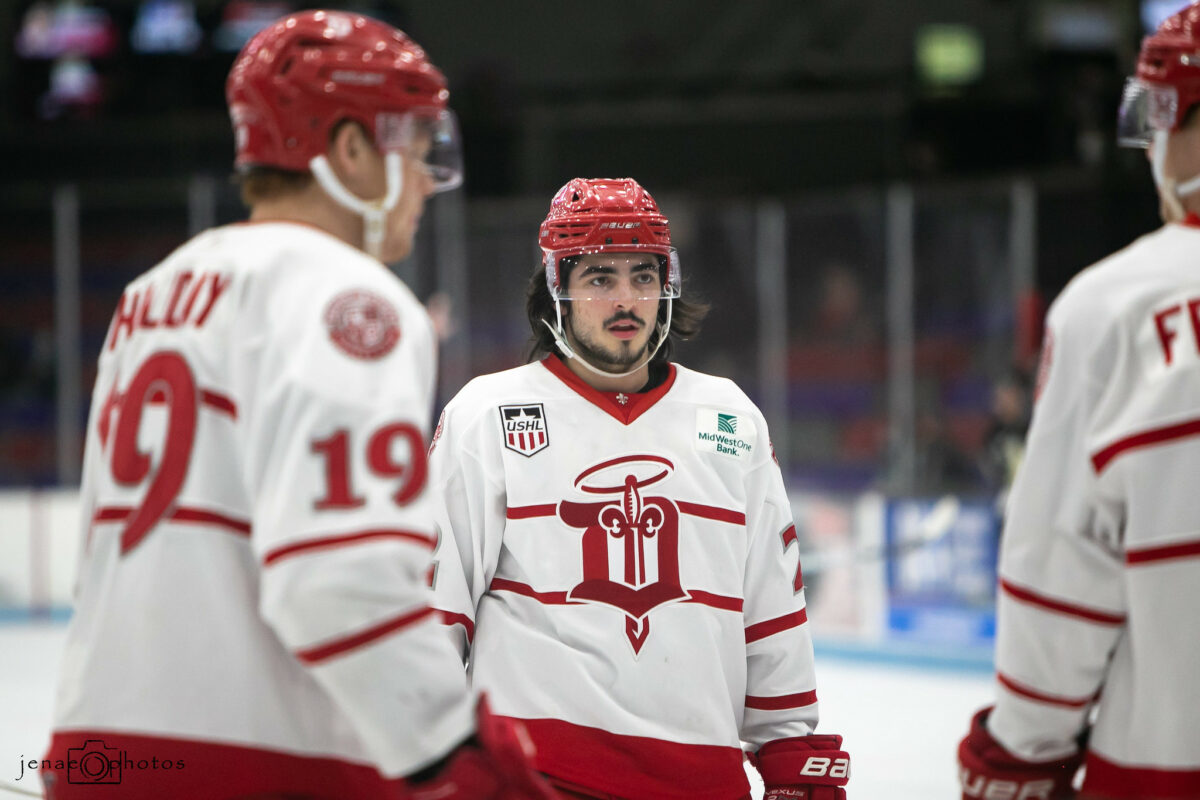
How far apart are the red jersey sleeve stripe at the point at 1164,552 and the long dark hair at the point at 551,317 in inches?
41.9

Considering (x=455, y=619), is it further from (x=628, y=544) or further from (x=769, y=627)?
(x=769, y=627)

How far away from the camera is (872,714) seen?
4.66 meters

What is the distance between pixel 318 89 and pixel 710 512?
969mm

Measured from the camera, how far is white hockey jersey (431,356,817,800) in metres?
1.96

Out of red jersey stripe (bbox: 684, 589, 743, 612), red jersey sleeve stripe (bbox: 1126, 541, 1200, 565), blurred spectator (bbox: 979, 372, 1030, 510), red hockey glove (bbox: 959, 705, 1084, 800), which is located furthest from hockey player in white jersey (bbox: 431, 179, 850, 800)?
blurred spectator (bbox: 979, 372, 1030, 510)

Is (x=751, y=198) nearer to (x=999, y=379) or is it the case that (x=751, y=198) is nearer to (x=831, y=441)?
(x=831, y=441)

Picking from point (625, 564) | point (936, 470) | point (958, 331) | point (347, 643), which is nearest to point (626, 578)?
point (625, 564)

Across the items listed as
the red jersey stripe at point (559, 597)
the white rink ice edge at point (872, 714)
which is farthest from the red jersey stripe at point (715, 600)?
the white rink ice edge at point (872, 714)

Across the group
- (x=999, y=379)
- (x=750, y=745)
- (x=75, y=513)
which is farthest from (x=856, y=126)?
(x=750, y=745)

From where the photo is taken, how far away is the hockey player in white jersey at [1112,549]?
4.50 feet

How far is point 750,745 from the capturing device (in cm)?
220

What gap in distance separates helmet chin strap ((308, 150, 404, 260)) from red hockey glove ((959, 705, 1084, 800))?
A: 85 cm

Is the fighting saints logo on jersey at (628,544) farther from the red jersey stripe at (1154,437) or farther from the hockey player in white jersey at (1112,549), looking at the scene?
the red jersey stripe at (1154,437)

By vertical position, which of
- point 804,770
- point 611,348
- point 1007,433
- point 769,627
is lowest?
point 1007,433
